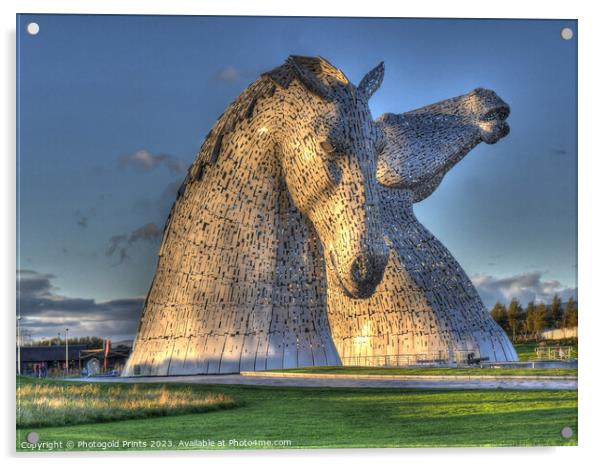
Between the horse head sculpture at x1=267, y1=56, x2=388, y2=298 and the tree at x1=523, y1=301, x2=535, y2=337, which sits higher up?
the horse head sculpture at x1=267, y1=56, x2=388, y2=298

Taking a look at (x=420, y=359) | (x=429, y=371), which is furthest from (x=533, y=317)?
(x=420, y=359)

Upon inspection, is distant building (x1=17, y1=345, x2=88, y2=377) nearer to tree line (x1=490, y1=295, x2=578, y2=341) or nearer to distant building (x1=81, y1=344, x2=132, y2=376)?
distant building (x1=81, y1=344, x2=132, y2=376)

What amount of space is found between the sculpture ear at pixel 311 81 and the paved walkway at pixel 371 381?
279 cm

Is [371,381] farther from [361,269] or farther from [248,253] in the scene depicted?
[248,253]

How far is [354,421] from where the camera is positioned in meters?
8.27

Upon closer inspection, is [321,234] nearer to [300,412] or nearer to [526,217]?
[300,412]

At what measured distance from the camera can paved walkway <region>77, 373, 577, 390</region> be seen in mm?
8461

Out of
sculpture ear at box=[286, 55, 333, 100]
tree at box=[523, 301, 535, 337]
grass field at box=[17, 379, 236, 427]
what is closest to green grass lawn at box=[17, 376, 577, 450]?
grass field at box=[17, 379, 236, 427]

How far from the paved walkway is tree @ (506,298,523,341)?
1.88 m

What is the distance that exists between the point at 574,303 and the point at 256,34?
4.21 metres

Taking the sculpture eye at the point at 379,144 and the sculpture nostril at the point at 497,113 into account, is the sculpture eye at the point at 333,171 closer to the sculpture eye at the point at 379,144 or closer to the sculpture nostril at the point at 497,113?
the sculpture eye at the point at 379,144

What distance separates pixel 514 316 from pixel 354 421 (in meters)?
3.31

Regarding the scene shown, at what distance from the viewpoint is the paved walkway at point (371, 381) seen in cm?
846

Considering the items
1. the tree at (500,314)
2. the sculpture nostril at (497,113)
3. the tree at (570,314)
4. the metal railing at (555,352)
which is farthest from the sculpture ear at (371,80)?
the tree at (500,314)
